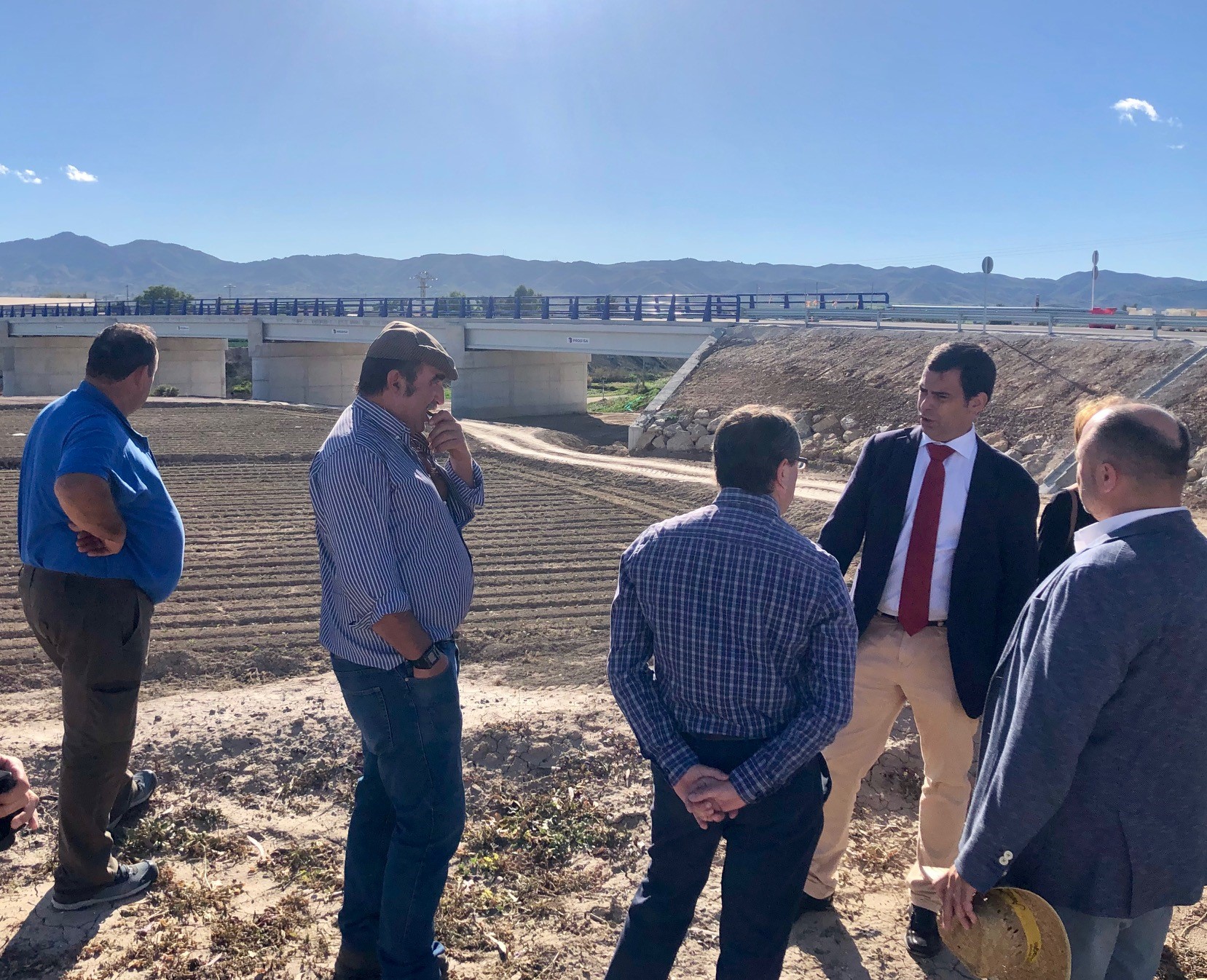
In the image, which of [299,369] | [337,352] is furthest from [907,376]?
[299,369]

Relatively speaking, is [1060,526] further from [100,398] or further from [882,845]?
[100,398]

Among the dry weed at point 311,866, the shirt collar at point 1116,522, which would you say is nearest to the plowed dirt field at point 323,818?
the dry weed at point 311,866

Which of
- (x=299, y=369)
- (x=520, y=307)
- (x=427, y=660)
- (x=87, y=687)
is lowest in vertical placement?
(x=87, y=687)

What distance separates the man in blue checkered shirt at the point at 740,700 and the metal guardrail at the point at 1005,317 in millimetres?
19267

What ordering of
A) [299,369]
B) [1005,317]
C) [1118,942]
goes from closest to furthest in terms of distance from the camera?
[1118,942]
[1005,317]
[299,369]

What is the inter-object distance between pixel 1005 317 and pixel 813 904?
70.5ft

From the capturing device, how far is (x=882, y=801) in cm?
470

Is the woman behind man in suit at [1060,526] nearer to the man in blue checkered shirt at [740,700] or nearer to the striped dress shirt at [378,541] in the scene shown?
the man in blue checkered shirt at [740,700]

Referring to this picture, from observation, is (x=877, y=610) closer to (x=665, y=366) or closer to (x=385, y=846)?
(x=385, y=846)

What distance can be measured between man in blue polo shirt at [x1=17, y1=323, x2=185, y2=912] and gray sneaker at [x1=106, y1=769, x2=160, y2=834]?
0.47 metres

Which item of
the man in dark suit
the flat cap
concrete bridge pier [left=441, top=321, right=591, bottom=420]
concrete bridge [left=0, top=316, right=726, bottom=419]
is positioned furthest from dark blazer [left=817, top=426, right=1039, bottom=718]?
concrete bridge pier [left=441, top=321, right=591, bottom=420]

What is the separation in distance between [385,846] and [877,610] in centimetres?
199

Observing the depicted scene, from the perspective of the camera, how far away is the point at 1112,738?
2.12m

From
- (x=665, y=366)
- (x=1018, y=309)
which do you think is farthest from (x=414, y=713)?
(x=665, y=366)
